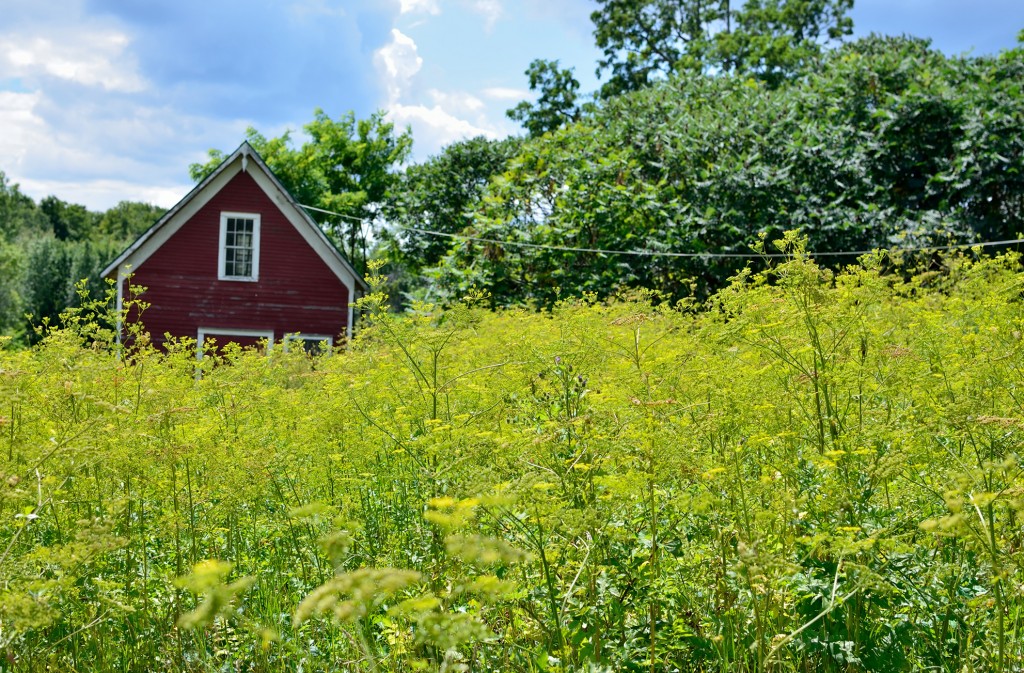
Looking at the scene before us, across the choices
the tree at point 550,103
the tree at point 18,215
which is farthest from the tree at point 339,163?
the tree at point 18,215

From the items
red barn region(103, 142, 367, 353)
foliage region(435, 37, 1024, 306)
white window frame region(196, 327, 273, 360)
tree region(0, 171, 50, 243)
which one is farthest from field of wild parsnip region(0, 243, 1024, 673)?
tree region(0, 171, 50, 243)

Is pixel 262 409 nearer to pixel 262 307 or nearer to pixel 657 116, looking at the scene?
pixel 262 307

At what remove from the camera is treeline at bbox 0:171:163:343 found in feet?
149

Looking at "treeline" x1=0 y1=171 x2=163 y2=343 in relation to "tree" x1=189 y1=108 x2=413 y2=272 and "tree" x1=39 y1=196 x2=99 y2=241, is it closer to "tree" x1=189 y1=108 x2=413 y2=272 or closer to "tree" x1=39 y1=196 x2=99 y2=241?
"tree" x1=39 y1=196 x2=99 y2=241

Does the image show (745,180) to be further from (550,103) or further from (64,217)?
(64,217)

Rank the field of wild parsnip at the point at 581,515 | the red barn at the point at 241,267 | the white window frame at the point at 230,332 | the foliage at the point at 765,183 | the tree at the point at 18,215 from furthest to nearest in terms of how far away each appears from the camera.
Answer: the tree at the point at 18,215 → the white window frame at the point at 230,332 → the red barn at the point at 241,267 → the foliage at the point at 765,183 → the field of wild parsnip at the point at 581,515

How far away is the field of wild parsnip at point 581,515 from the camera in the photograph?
270cm

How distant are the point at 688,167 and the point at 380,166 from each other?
79.9ft

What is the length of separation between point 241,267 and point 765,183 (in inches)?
495

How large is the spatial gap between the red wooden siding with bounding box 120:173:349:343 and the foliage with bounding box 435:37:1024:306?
3245mm

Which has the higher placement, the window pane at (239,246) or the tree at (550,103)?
the tree at (550,103)

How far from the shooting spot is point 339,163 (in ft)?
129

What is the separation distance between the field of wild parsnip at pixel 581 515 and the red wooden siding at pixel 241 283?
15.6 meters

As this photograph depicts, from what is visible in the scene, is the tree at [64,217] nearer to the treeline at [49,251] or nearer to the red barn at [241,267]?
the treeline at [49,251]
